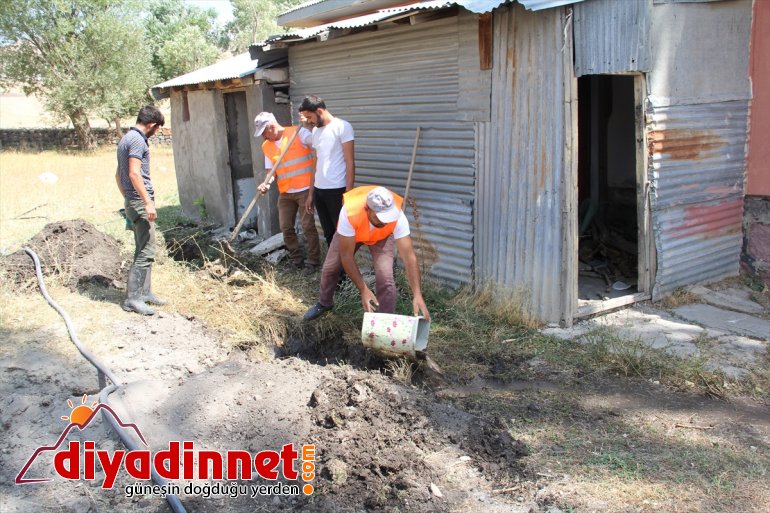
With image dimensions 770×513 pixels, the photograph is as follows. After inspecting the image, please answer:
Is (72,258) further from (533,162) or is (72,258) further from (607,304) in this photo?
(607,304)

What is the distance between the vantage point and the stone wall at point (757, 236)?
691 cm

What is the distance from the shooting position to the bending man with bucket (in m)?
4.83

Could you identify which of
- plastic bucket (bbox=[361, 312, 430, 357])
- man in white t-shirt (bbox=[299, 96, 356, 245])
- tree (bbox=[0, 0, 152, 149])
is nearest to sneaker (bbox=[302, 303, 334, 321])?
plastic bucket (bbox=[361, 312, 430, 357])

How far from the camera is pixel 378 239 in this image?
5.20m

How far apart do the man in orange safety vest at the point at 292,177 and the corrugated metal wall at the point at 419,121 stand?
752 millimetres

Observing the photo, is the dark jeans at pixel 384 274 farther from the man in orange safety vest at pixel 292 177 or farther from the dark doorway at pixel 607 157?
the dark doorway at pixel 607 157

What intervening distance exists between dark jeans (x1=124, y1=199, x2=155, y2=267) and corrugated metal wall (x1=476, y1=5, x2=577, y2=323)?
10.6 feet

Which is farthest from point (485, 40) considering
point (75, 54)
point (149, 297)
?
point (75, 54)

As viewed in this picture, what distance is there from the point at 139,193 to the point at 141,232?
44 centimetres

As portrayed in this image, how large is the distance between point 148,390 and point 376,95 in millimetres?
4479

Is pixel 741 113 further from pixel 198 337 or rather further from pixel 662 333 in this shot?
pixel 198 337

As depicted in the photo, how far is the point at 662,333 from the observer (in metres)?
5.78

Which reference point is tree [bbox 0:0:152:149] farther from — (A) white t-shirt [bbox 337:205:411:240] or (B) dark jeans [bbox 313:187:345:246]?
(A) white t-shirt [bbox 337:205:411:240]

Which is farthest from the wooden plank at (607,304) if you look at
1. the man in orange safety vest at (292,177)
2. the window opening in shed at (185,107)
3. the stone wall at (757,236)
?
the window opening in shed at (185,107)
